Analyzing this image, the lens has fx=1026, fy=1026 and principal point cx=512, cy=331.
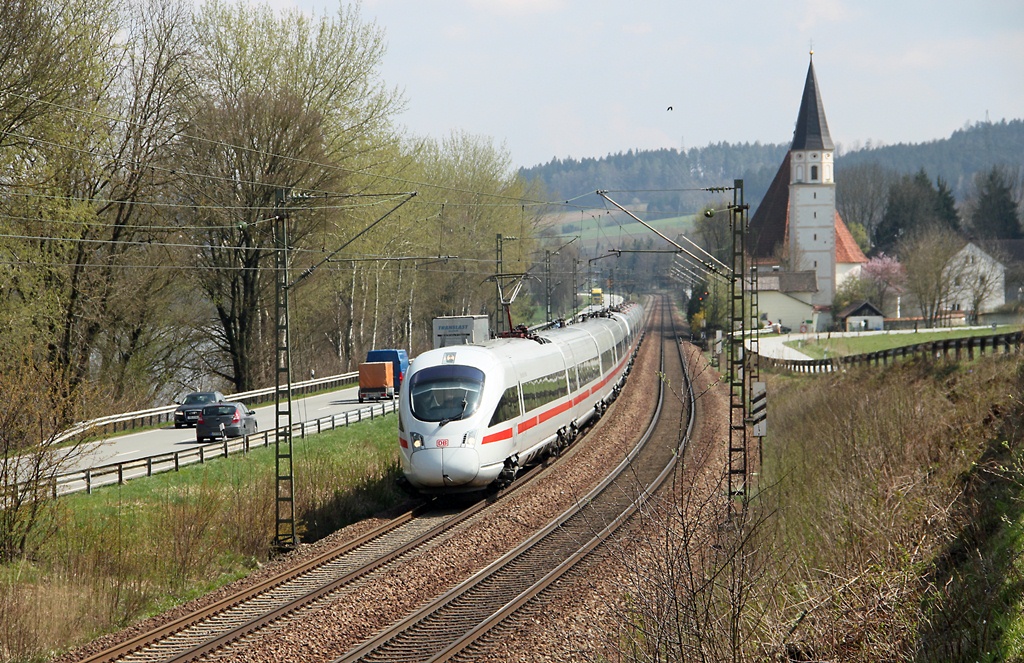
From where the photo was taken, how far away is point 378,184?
4938 centimetres

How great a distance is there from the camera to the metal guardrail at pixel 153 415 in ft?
68.6

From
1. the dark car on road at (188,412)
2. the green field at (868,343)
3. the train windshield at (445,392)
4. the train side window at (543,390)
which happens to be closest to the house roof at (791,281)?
the green field at (868,343)

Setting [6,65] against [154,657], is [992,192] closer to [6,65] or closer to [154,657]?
[6,65]

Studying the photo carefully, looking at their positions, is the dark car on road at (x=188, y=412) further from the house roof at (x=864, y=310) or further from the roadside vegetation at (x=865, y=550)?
the house roof at (x=864, y=310)

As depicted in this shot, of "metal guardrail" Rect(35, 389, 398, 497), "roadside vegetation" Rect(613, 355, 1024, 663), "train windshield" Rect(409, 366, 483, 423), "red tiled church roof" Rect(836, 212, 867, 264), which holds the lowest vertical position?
"metal guardrail" Rect(35, 389, 398, 497)

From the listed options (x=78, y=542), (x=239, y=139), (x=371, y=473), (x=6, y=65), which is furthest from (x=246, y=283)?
(x=78, y=542)

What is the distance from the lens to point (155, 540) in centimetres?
1817

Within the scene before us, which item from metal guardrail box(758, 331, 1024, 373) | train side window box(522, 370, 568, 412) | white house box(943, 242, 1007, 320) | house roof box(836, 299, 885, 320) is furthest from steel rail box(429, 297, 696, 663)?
house roof box(836, 299, 885, 320)

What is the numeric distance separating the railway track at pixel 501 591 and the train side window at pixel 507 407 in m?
2.33

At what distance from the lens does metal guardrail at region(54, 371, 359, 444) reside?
2092 cm

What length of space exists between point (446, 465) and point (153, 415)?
68.2 ft

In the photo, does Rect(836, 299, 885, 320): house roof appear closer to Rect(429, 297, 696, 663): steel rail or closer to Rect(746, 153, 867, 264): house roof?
Rect(746, 153, 867, 264): house roof

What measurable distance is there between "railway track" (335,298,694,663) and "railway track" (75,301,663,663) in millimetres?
1734

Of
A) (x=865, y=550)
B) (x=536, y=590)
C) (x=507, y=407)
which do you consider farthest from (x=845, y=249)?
(x=865, y=550)
